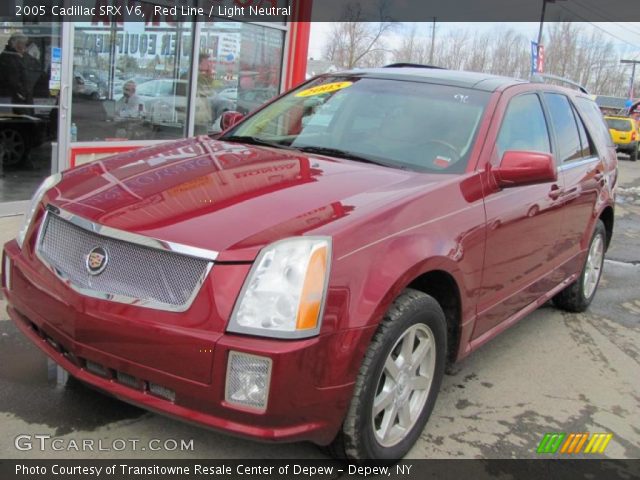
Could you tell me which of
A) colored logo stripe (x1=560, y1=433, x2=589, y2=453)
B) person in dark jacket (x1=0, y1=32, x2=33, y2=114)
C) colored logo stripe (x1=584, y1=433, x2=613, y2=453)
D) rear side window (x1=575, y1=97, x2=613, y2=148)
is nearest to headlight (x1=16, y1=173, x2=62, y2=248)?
colored logo stripe (x1=560, y1=433, x2=589, y2=453)

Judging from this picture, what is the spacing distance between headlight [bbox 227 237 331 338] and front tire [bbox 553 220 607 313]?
11.4ft

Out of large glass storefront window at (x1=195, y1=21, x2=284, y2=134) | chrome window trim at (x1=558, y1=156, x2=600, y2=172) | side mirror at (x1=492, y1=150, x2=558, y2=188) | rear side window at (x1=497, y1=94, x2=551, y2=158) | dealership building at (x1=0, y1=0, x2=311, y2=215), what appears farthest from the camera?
large glass storefront window at (x1=195, y1=21, x2=284, y2=134)

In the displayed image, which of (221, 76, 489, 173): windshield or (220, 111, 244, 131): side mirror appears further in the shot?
(220, 111, 244, 131): side mirror

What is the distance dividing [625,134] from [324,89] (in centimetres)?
2653

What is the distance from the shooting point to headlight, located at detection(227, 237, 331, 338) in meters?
2.28

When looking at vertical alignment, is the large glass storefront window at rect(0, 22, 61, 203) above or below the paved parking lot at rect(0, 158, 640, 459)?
above

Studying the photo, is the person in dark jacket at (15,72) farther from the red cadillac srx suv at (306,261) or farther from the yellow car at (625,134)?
the yellow car at (625,134)

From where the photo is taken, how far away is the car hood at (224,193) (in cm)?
244

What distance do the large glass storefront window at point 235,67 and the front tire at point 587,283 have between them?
5036 millimetres

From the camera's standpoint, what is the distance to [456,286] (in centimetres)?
307

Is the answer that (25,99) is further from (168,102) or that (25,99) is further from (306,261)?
(306,261)

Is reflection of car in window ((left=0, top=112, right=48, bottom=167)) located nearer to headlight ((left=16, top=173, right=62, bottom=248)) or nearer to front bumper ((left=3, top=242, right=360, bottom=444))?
Result: headlight ((left=16, top=173, right=62, bottom=248))

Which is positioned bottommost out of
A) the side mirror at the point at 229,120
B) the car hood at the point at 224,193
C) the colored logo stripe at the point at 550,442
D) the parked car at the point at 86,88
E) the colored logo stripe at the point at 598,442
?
the colored logo stripe at the point at 598,442

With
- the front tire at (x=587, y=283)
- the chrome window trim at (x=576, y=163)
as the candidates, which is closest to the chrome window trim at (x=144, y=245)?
the chrome window trim at (x=576, y=163)
